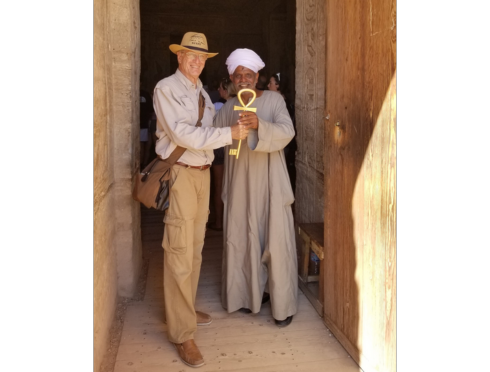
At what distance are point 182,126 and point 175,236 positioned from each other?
2.61ft

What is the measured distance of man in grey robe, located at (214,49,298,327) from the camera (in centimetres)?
402

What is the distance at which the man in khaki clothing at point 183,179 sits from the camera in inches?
136

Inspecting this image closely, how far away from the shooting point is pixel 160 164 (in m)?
3.59

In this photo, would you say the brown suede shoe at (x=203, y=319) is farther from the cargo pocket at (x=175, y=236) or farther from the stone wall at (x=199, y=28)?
the stone wall at (x=199, y=28)

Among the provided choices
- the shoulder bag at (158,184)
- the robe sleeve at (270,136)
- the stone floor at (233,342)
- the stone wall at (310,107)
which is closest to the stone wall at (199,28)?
the stone wall at (310,107)

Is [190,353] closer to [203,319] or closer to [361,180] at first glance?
[203,319]

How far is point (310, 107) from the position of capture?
482cm

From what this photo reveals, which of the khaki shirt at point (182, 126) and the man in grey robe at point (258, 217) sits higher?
the khaki shirt at point (182, 126)

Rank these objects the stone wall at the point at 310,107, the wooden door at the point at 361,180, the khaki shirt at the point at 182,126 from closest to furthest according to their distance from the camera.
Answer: the wooden door at the point at 361,180
the khaki shirt at the point at 182,126
the stone wall at the point at 310,107

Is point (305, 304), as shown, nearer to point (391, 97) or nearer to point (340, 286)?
point (340, 286)

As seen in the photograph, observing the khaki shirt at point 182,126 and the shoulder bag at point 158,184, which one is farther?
the shoulder bag at point 158,184

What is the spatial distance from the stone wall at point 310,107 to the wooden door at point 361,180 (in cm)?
83

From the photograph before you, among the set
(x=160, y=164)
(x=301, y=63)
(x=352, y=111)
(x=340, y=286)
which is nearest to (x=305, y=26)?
(x=301, y=63)

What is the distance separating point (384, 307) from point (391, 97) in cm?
125
